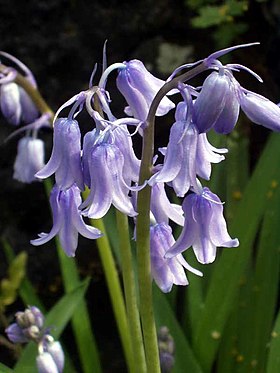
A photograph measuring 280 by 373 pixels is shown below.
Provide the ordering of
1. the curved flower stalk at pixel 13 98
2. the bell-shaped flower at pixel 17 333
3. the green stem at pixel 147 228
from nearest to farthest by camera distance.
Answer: the green stem at pixel 147 228 → the bell-shaped flower at pixel 17 333 → the curved flower stalk at pixel 13 98

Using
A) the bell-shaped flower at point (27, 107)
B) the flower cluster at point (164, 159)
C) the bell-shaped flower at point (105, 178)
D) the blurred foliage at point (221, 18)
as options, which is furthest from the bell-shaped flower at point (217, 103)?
the blurred foliage at point (221, 18)

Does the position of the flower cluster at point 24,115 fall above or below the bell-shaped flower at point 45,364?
above

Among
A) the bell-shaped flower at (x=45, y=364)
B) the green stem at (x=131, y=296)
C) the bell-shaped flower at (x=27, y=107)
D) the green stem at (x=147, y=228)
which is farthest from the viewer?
the bell-shaped flower at (x=27, y=107)

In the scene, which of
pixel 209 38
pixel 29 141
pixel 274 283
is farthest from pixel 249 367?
pixel 209 38

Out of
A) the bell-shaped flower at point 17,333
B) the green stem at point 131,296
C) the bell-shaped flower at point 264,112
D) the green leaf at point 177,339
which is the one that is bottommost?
the green leaf at point 177,339

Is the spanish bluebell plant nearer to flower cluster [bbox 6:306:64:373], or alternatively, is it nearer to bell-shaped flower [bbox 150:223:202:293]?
bell-shaped flower [bbox 150:223:202:293]

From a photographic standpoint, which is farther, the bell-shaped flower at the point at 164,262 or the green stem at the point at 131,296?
the green stem at the point at 131,296

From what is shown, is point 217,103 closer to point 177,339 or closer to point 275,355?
point 275,355

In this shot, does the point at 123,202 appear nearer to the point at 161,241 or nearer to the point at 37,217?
the point at 161,241

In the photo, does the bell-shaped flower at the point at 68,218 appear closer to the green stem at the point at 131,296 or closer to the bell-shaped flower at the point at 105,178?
the bell-shaped flower at the point at 105,178
